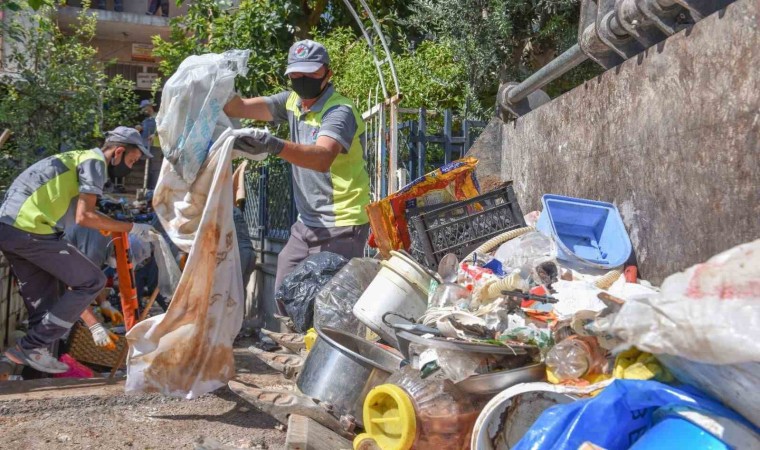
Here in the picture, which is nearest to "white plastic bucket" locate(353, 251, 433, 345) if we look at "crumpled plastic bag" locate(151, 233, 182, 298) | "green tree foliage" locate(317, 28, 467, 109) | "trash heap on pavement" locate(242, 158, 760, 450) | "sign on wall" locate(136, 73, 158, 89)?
"trash heap on pavement" locate(242, 158, 760, 450)

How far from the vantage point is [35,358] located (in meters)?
5.06

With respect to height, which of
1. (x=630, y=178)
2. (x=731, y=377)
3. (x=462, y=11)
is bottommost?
(x=731, y=377)

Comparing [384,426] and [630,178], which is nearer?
[384,426]

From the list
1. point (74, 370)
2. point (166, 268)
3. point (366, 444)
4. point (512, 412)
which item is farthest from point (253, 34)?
point (512, 412)

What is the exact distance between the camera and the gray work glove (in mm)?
3822

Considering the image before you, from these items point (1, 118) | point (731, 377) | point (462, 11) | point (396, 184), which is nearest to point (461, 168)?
point (396, 184)

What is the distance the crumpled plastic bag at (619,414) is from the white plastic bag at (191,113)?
2697 millimetres

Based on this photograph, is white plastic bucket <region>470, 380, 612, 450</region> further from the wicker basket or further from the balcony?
the balcony

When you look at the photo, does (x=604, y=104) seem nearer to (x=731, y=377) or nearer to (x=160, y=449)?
(x=731, y=377)

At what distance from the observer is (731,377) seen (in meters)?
1.70

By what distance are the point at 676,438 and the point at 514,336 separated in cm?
95

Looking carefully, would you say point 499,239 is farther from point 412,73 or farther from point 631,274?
point 412,73

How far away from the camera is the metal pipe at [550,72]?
378 cm

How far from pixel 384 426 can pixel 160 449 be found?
4.45 ft
